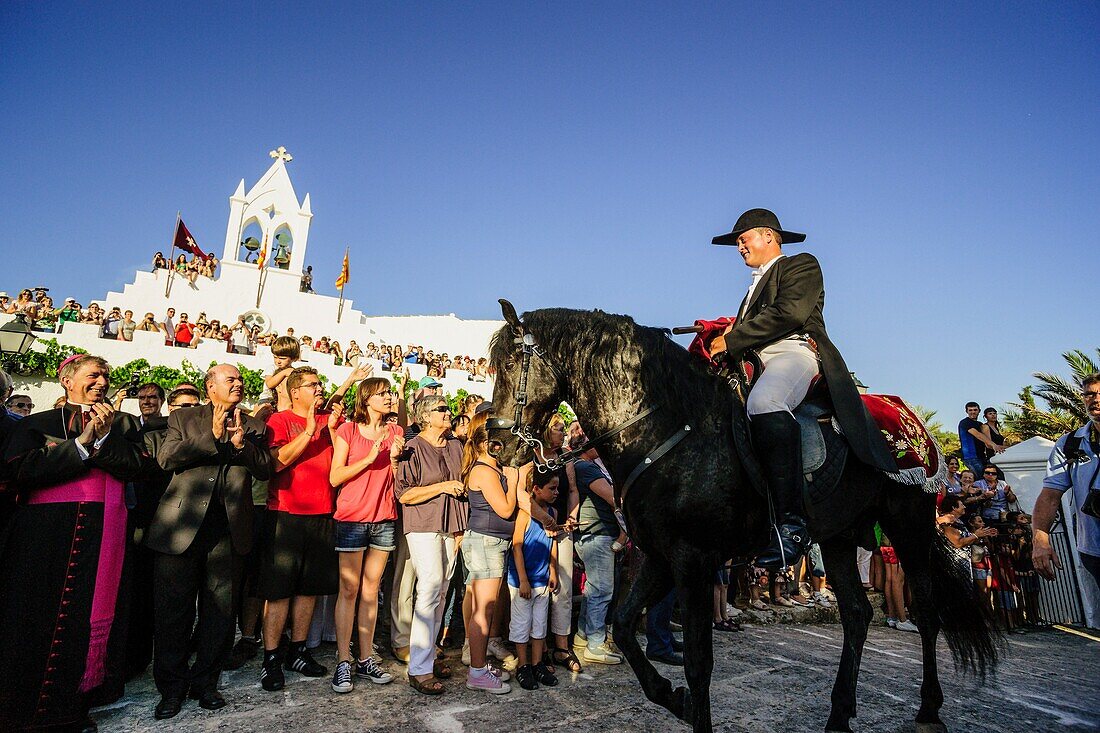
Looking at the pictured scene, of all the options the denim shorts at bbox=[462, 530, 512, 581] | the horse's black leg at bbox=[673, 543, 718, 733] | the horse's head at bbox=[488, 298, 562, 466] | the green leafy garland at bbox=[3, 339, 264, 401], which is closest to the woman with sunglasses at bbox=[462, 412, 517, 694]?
the denim shorts at bbox=[462, 530, 512, 581]

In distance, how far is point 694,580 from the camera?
3.79m

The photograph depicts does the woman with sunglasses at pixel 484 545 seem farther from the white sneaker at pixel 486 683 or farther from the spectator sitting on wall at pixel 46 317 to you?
the spectator sitting on wall at pixel 46 317

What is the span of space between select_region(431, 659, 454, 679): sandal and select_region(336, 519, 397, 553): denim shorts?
116cm

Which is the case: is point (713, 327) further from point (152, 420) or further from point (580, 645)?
point (152, 420)

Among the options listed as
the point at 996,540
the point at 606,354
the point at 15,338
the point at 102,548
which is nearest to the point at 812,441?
the point at 606,354

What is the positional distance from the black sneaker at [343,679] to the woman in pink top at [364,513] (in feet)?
0.03

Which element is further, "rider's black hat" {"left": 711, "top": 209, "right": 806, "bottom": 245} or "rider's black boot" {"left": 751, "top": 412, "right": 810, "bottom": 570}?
→ "rider's black hat" {"left": 711, "top": 209, "right": 806, "bottom": 245}

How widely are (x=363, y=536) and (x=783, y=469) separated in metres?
3.64

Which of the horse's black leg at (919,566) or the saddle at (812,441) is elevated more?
the saddle at (812,441)

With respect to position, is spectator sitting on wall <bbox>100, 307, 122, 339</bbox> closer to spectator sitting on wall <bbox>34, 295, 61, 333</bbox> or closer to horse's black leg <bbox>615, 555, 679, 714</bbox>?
spectator sitting on wall <bbox>34, 295, 61, 333</bbox>

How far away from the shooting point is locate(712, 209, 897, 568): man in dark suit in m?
3.93

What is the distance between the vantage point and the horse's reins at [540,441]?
12.5 feet

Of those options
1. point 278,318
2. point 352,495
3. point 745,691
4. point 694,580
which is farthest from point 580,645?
point 278,318

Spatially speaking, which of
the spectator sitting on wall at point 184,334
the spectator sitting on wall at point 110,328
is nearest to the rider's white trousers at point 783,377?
the spectator sitting on wall at point 184,334
